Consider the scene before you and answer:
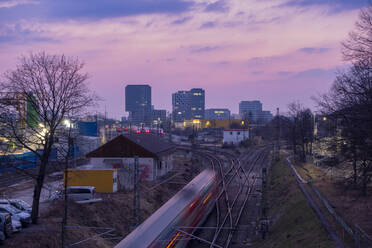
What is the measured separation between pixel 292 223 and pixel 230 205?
7352 millimetres

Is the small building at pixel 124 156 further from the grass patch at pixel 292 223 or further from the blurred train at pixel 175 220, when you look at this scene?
the grass patch at pixel 292 223

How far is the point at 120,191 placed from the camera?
26078 mm

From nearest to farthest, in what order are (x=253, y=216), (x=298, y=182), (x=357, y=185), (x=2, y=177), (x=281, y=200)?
1. (x=357, y=185)
2. (x=253, y=216)
3. (x=281, y=200)
4. (x=298, y=182)
5. (x=2, y=177)

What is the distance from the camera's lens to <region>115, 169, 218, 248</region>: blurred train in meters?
11.9

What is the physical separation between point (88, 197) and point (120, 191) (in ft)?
15.4

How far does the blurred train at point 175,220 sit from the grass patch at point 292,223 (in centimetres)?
376

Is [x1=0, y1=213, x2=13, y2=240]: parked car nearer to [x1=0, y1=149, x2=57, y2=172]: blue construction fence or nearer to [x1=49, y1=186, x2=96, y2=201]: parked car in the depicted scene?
[x1=0, y1=149, x2=57, y2=172]: blue construction fence

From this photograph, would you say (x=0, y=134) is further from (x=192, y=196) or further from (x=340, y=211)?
(x=340, y=211)

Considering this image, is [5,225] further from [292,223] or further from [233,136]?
[233,136]

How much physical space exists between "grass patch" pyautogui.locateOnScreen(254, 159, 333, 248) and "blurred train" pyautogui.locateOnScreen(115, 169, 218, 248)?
376 centimetres

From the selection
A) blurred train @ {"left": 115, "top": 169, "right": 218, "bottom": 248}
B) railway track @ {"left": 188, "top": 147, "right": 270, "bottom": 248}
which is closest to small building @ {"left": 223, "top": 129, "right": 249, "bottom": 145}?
railway track @ {"left": 188, "top": 147, "right": 270, "bottom": 248}

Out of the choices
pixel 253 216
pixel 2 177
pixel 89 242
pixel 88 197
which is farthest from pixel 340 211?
pixel 2 177

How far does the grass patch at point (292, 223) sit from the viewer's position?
14422 mm

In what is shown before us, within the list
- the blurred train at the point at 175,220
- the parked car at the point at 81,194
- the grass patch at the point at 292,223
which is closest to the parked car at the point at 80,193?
the parked car at the point at 81,194
